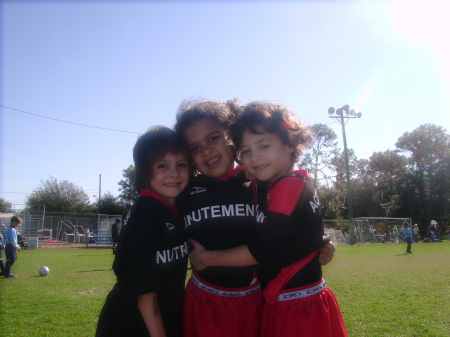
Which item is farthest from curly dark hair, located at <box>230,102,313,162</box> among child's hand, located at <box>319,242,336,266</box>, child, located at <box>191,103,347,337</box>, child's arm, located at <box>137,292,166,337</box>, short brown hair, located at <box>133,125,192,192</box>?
child's arm, located at <box>137,292,166,337</box>

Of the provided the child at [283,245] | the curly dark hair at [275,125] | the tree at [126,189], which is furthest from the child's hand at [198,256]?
the tree at [126,189]

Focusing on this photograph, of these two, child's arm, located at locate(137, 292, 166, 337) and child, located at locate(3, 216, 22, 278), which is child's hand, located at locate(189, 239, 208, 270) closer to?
child's arm, located at locate(137, 292, 166, 337)

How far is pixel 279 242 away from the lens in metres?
1.82

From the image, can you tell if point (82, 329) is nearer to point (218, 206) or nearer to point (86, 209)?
point (218, 206)

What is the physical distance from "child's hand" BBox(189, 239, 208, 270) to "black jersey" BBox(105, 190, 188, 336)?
0.19ft

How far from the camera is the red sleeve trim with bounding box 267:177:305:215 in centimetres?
182

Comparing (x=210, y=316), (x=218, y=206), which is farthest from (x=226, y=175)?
(x=210, y=316)

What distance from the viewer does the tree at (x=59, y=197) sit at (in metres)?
47.7

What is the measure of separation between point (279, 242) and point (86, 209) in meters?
53.0

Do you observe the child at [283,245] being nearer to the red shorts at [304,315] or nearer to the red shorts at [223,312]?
the red shorts at [304,315]

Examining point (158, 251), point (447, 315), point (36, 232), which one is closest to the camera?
point (158, 251)

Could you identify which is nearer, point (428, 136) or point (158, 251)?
point (158, 251)

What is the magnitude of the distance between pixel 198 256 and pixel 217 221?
0.23 meters

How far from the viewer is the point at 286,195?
184 cm
